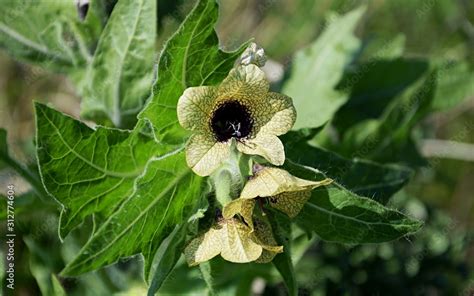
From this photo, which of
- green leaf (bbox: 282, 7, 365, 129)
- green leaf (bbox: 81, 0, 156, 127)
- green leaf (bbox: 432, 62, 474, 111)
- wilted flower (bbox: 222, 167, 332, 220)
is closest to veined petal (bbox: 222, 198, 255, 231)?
wilted flower (bbox: 222, 167, 332, 220)

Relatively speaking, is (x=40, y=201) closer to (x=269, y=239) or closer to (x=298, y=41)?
(x=269, y=239)

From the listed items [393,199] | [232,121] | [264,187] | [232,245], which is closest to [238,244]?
[232,245]

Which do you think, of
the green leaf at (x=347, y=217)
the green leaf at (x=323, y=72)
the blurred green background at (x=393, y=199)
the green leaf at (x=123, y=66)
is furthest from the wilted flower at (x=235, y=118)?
the green leaf at (x=323, y=72)

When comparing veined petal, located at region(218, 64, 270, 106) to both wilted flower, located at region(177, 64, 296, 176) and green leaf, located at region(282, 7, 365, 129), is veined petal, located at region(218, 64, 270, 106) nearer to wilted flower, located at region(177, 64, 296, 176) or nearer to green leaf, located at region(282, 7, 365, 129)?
wilted flower, located at region(177, 64, 296, 176)

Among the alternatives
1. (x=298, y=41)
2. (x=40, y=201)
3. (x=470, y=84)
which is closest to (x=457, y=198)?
(x=470, y=84)

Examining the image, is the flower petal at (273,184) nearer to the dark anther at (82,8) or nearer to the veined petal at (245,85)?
the veined petal at (245,85)
